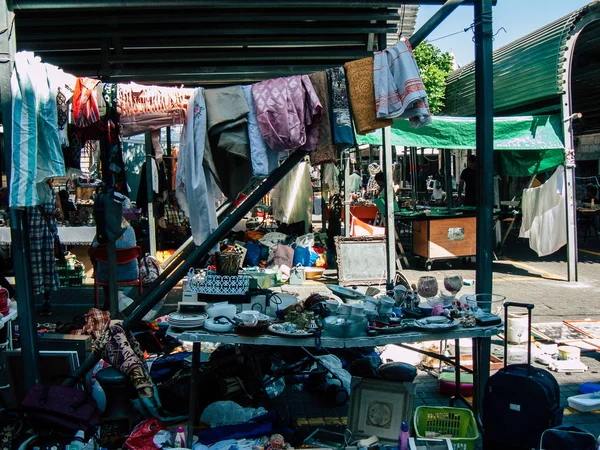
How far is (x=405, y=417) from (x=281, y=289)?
19.7 feet

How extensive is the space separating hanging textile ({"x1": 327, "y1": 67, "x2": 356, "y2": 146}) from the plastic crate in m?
2.27

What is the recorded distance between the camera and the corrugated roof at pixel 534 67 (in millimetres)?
10594

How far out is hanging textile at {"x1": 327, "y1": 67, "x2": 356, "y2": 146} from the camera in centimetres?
481

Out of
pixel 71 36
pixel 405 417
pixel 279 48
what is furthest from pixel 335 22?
pixel 405 417

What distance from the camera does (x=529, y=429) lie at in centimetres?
414

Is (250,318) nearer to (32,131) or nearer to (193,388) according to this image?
(193,388)

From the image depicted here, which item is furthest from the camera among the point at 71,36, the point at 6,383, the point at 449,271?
the point at 449,271

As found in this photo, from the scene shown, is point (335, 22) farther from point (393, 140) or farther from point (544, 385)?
point (544, 385)

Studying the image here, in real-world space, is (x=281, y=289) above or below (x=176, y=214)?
below

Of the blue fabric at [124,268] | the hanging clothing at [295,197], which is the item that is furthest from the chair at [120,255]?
the hanging clothing at [295,197]

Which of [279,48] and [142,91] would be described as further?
[279,48]

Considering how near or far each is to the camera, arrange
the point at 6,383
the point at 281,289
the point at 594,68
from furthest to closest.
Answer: the point at 594,68 < the point at 281,289 < the point at 6,383

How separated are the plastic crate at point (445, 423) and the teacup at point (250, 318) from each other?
4.77ft

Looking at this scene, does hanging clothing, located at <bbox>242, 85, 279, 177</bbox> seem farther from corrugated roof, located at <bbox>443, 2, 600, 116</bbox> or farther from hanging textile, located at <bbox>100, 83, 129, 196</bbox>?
corrugated roof, located at <bbox>443, 2, 600, 116</bbox>
